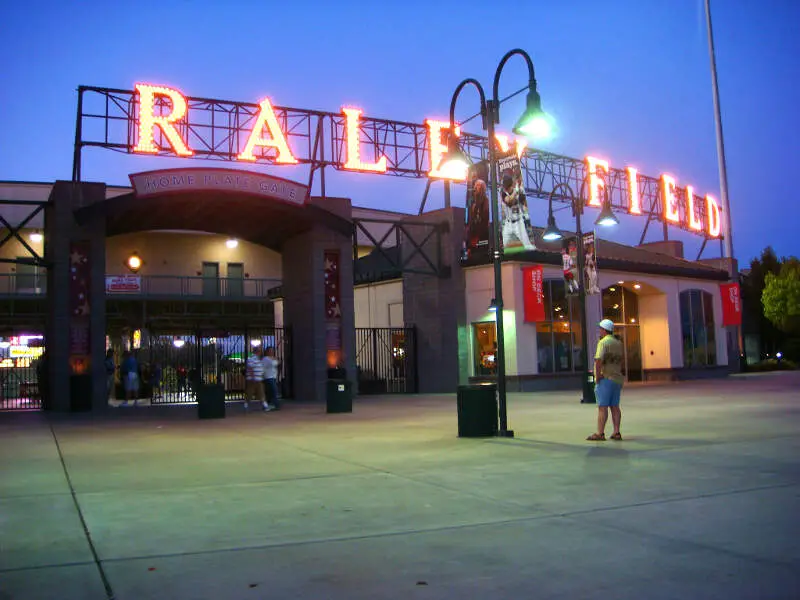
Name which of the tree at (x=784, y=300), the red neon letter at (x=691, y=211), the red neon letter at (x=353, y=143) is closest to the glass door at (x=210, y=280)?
the red neon letter at (x=353, y=143)

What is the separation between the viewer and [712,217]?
162 ft

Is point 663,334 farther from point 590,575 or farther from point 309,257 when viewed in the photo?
point 590,575

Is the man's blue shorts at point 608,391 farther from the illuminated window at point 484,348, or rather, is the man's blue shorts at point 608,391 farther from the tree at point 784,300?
the tree at point 784,300

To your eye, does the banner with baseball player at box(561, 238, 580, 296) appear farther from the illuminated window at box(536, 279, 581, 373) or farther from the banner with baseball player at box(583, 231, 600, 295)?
the illuminated window at box(536, 279, 581, 373)

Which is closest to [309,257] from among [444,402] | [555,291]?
[444,402]

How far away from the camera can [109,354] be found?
2416 cm

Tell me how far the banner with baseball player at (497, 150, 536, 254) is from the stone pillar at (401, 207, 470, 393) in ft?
48.7

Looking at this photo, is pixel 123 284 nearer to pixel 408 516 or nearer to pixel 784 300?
pixel 408 516

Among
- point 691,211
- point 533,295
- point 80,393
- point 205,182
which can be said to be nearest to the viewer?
point 80,393

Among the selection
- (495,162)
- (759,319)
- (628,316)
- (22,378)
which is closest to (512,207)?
(495,162)

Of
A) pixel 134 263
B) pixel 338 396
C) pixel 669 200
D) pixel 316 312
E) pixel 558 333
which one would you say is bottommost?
pixel 338 396

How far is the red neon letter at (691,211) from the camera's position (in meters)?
47.1

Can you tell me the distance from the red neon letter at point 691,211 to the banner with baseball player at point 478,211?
36.9 m

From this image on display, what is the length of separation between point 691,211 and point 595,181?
30.3 ft
